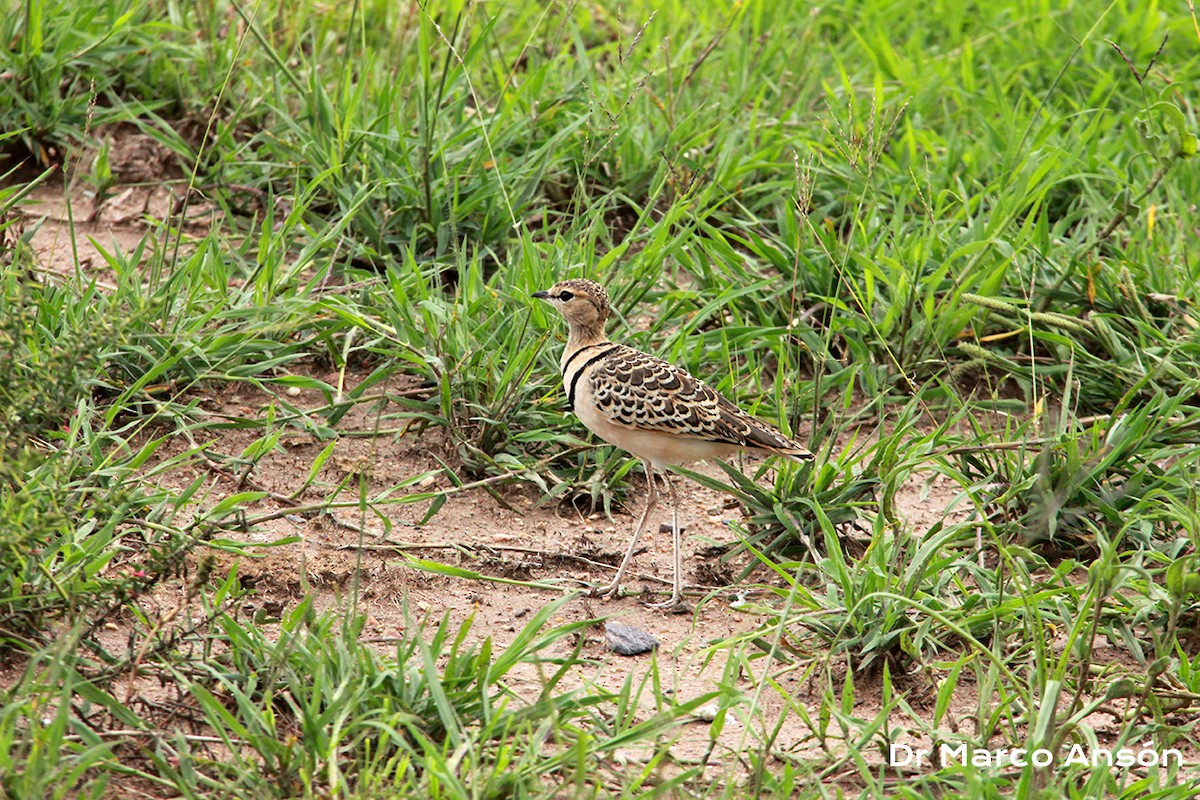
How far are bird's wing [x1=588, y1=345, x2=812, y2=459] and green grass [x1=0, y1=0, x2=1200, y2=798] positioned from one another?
0.63 ft

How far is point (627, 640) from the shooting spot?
436 cm

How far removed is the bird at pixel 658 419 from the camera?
4.66 metres

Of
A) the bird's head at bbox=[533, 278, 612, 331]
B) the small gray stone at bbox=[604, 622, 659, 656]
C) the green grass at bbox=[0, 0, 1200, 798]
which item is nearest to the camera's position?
the green grass at bbox=[0, 0, 1200, 798]

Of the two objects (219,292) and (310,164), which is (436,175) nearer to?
(310,164)

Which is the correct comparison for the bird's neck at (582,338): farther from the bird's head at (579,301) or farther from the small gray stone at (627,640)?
the small gray stone at (627,640)

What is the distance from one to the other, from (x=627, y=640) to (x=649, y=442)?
0.73 metres

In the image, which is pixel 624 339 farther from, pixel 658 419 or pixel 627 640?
pixel 627 640

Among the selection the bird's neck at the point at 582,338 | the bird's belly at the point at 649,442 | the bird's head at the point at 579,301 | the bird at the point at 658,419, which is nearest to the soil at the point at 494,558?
the bird at the point at 658,419

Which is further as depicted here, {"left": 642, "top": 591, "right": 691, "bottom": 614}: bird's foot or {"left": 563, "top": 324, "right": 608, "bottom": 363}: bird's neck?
{"left": 563, "top": 324, "right": 608, "bottom": 363}: bird's neck

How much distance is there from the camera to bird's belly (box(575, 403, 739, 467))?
4711 mm

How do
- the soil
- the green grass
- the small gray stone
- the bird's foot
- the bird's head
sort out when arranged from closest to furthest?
the green grass, the soil, the small gray stone, the bird's foot, the bird's head

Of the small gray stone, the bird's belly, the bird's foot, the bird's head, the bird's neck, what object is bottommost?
the bird's foot

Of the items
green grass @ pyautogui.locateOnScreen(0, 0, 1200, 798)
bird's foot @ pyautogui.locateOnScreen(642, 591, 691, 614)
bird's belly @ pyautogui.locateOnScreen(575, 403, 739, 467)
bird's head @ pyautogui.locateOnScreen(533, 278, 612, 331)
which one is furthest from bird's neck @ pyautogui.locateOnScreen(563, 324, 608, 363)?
bird's foot @ pyautogui.locateOnScreen(642, 591, 691, 614)

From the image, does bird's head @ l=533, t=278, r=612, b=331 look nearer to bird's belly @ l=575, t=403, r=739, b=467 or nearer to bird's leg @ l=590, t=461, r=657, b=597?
bird's belly @ l=575, t=403, r=739, b=467
